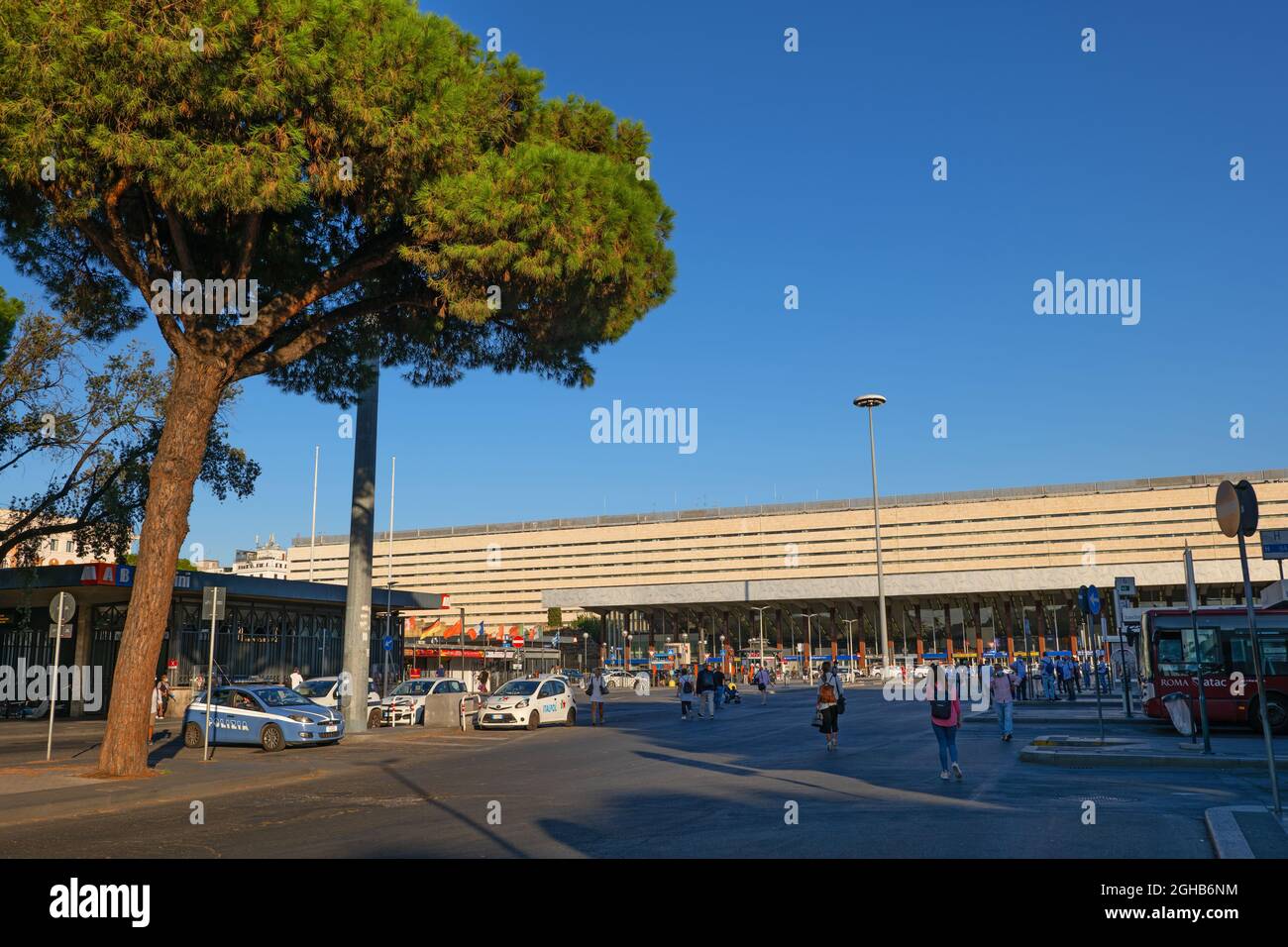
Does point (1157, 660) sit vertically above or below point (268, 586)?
below

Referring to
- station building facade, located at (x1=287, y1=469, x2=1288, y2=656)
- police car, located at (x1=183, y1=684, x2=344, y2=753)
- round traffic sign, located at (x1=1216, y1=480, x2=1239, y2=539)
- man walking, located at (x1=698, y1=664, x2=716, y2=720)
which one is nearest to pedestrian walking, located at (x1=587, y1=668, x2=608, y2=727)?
man walking, located at (x1=698, y1=664, x2=716, y2=720)

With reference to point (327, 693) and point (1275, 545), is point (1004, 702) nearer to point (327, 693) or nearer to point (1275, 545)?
point (1275, 545)

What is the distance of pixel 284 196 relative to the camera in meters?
14.5

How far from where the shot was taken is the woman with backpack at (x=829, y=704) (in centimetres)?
1900

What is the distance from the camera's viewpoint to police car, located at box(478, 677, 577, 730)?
2844 cm

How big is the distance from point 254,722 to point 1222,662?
70.4 ft

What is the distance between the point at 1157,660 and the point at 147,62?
2305 centimetres

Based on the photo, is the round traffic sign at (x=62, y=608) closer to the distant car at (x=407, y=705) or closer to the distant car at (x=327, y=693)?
the distant car at (x=327, y=693)

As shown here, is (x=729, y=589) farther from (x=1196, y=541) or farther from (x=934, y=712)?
(x=934, y=712)

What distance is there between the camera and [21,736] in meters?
27.2

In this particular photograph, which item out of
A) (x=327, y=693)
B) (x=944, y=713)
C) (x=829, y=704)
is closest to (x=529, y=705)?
(x=327, y=693)

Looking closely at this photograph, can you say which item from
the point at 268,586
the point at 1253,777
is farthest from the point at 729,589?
the point at 1253,777
